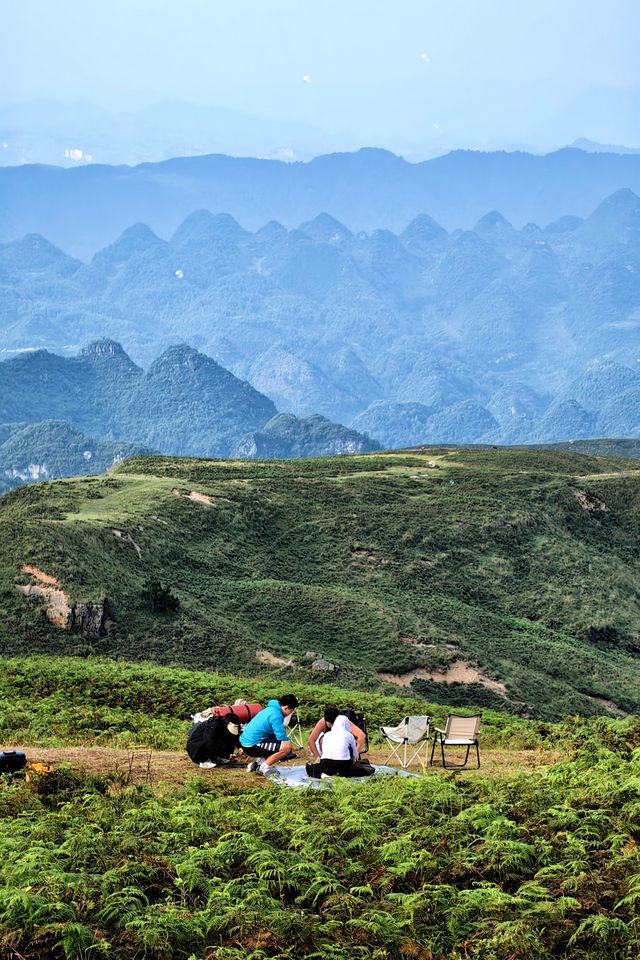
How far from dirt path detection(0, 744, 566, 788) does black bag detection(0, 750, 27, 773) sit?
1.78 feet

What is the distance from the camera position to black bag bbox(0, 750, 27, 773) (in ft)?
58.5

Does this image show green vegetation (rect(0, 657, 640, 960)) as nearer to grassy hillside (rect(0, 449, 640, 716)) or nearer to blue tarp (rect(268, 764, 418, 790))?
blue tarp (rect(268, 764, 418, 790))

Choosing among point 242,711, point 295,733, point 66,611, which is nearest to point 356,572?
point 66,611

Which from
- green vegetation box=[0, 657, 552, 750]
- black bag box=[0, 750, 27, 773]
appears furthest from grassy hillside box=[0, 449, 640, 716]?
black bag box=[0, 750, 27, 773]

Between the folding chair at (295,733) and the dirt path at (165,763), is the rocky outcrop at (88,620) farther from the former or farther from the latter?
the dirt path at (165,763)

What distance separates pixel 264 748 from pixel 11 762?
383 cm

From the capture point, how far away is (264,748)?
19016 millimetres

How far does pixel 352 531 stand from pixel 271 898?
48.7 metres

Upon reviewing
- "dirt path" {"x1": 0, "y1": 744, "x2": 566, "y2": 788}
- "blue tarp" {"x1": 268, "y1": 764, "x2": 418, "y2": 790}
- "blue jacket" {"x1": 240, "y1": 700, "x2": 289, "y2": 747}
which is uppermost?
"blue jacket" {"x1": 240, "y1": 700, "x2": 289, "y2": 747}

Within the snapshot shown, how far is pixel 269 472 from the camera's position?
250 ft

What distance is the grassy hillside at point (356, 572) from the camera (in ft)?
140

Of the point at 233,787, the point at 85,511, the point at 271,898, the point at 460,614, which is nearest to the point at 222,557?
the point at 85,511

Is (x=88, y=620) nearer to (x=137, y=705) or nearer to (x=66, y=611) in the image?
(x=66, y=611)

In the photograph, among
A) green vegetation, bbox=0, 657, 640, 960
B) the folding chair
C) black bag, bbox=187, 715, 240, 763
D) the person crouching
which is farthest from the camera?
the folding chair
